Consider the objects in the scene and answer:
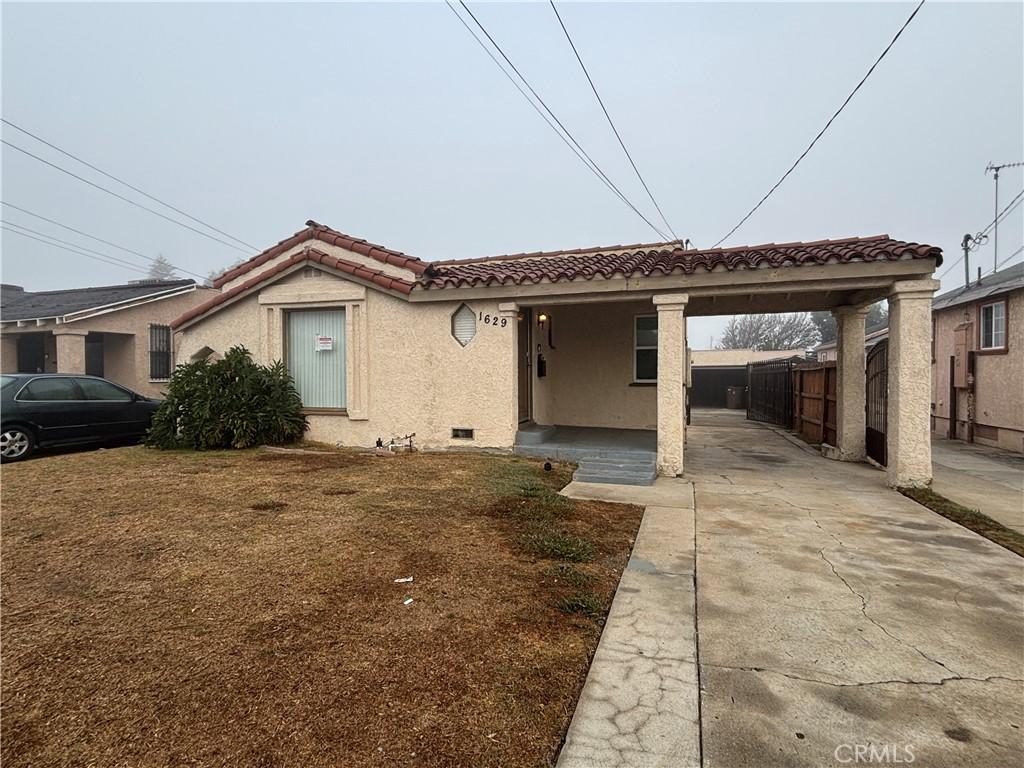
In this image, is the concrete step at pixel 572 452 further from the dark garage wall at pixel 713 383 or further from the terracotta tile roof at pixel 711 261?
the dark garage wall at pixel 713 383

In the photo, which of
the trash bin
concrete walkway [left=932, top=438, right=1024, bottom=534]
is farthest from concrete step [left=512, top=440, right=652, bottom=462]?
the trash bin

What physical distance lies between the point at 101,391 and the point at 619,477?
9.76m

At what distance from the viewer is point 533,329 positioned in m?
9.54

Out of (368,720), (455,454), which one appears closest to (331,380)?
(455,454)

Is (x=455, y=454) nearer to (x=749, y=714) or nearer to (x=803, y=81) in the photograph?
(x=749, y=714)

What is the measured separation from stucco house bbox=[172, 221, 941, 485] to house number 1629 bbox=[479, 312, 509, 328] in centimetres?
2

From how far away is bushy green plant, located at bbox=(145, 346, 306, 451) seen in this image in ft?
27.6

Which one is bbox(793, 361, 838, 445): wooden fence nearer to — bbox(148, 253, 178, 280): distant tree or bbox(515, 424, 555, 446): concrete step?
bbox(515, 424, 555, 446): concrete step

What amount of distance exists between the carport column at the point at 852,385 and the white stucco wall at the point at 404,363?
20.5ft

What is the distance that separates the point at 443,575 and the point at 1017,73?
56.3 feet

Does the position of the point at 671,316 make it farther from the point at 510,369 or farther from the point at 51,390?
the point at 51,390

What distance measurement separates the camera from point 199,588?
3158 mm

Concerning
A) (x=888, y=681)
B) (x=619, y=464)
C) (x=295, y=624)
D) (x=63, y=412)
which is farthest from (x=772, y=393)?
(x=63, y=412)

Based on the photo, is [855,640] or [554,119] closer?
[855,640]
